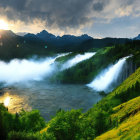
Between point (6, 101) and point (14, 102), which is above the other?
point (6, 101)

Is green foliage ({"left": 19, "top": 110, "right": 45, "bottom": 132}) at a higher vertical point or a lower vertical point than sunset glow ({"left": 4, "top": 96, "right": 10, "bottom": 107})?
lower

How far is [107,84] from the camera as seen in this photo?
645 ft

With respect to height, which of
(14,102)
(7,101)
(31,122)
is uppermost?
A: (7,101)

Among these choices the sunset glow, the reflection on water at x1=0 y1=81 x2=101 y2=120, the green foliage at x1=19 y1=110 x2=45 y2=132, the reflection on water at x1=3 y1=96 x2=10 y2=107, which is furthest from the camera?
the reflection on water at x1=3 y1=96 x2=10 y2=107

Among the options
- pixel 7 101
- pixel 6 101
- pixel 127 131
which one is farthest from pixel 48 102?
pixel 127 131

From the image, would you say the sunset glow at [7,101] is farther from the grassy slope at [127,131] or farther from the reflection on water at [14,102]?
the grassy slope at [127,131]

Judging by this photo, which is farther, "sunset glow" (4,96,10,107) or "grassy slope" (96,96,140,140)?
"sunset glow" (4,96,10,107)

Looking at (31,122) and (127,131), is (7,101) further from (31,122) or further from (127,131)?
(127,131)

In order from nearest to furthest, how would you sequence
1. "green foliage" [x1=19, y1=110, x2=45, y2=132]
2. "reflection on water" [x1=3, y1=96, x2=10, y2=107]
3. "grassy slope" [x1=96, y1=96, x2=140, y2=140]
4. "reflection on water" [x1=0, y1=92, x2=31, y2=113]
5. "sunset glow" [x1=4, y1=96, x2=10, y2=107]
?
"grassy slope" [x1=96, y1=96, x2=140, y2=140] < "green foliage" [x1=19, y1=110, x2=45, y2=132] < "reflection on water" [x1=0, y1=92, x2=31, y2=113] < "sunset glow" [x1=4, y1=96, x2=10, y2=107] < "reflection on water" [x1=3, y1=96, x2=10, y2=107]

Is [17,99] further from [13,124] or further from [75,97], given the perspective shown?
[13,124]

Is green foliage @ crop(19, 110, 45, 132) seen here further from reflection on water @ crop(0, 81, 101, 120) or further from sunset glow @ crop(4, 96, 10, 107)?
sunset glow @ crop(4, 96, 10, 107)

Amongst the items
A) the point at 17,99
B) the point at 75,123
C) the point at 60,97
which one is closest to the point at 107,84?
the point at 60,97

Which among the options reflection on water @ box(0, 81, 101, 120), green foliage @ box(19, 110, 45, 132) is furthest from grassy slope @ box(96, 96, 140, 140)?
reflection on water @ box(0, 81, 101, 120)

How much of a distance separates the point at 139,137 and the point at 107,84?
17341 cm
